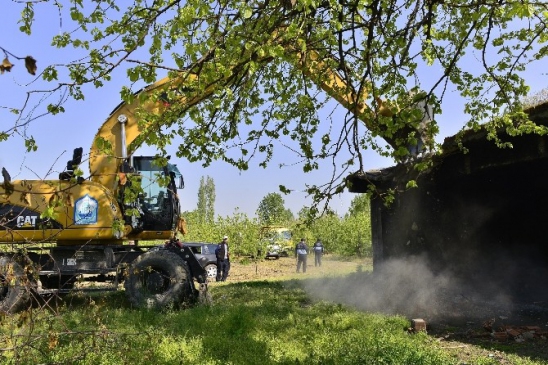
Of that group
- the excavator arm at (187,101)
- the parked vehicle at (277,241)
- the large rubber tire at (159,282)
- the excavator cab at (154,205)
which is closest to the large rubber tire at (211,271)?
the parked vehicle at (277,241)

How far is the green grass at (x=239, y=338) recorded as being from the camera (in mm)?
5793

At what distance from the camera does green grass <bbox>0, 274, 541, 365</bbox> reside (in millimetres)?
5793

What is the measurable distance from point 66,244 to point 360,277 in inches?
315

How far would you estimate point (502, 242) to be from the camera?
514 inches

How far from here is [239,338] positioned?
7.36 m

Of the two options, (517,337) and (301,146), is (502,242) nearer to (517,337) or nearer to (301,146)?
(517,337)

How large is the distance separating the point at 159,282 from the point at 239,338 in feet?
11.5

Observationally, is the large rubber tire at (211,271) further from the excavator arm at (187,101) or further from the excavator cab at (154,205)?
the excavator arm at (187,101)

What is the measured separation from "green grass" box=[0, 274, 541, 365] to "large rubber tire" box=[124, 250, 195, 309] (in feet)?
1.38

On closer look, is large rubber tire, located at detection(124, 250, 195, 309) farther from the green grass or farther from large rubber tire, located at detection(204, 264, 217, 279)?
large rubber tire, located at detection(204, 264, 217, 279)

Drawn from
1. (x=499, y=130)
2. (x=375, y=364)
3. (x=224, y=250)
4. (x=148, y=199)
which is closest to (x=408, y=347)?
(x=375, y=364)

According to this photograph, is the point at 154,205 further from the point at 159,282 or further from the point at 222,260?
the point at 222,260

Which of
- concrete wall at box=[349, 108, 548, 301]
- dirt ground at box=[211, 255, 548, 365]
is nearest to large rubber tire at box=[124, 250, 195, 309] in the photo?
dirt ground at box=[211, 255, 548, 365]

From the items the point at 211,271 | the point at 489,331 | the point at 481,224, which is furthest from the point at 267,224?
the point at 489,331
